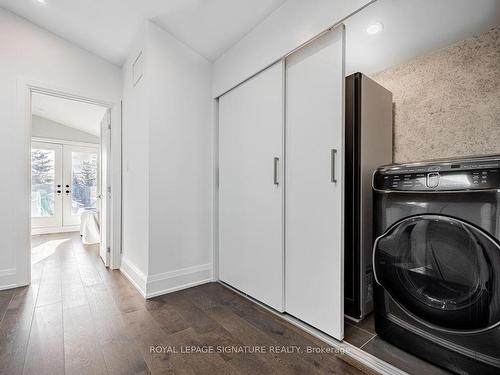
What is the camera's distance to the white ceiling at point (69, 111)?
4.07m

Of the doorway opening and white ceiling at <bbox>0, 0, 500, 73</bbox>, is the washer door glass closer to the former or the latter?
white ceiling at <bbox>0, 0, 500, 73</bbox>

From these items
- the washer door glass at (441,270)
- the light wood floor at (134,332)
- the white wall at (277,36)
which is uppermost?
the white wall at (277,36)

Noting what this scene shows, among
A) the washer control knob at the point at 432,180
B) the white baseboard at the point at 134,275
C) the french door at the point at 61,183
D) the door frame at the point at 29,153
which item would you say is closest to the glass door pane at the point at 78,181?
the french door at the point at 61,183

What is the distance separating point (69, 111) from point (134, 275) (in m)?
3.74

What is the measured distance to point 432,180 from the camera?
48.9 inches

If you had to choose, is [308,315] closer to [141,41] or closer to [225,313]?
[225,313]

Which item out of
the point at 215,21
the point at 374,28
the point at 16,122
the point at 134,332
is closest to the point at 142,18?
the point at 215,21

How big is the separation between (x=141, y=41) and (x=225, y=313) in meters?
2.46

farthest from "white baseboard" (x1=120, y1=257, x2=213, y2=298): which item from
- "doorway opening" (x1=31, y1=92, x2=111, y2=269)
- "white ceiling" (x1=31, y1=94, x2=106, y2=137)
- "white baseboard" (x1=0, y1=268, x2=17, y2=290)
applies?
"white ceiling" (x1=31, y1=94, x2=106, y2=137)

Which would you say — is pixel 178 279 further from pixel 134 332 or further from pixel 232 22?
pixel 232 22

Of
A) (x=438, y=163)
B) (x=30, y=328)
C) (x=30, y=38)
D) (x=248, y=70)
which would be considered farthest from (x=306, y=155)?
(x=30, y=38)

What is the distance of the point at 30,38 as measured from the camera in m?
2.42

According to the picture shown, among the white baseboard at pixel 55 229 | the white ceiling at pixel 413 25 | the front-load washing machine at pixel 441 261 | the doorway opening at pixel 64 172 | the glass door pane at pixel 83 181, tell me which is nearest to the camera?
the front-load washing machine at pixel 441 261

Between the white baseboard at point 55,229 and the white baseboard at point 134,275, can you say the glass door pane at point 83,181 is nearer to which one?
the white baseboard at point 55,229
